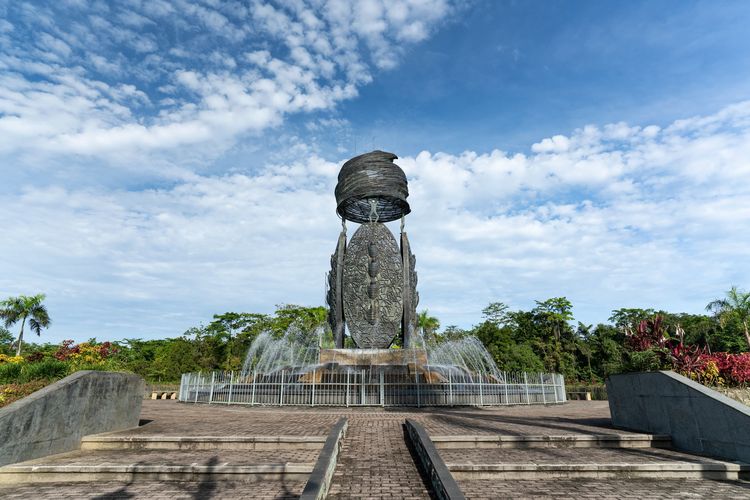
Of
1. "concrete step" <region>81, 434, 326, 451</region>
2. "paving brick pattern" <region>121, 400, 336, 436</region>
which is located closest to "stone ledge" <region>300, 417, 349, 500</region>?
"concrete step" <region>81, 434, 326, 451</region>

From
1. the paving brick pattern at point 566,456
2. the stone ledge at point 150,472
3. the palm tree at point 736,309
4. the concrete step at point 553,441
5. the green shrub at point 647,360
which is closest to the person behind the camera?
the stone ledge at point 150,472

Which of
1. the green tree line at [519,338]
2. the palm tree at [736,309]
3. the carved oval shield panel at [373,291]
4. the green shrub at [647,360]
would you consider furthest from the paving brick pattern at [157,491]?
the palm tree at [736,309]

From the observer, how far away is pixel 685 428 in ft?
22.0

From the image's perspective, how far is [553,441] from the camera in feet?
23.4

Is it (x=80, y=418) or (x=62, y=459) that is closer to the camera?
(x=62, y=459)

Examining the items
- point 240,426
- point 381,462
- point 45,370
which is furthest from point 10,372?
point 381,462

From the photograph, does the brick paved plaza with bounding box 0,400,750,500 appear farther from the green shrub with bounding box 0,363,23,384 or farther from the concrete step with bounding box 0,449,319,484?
the green shrub with bounding box 0,363,23,384

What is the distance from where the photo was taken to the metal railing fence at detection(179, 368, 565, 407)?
13453mm

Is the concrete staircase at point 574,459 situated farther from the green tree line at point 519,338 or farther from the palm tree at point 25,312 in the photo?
the palm tree at point 25,312

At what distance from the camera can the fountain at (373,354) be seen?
13734 millimetres

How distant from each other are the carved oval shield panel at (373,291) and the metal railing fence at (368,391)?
15.2 ft

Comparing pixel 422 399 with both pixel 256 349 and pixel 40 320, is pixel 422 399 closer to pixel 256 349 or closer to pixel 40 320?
pixel 256 349

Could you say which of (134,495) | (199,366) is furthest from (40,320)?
(134,495)

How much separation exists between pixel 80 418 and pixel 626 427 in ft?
34.1
